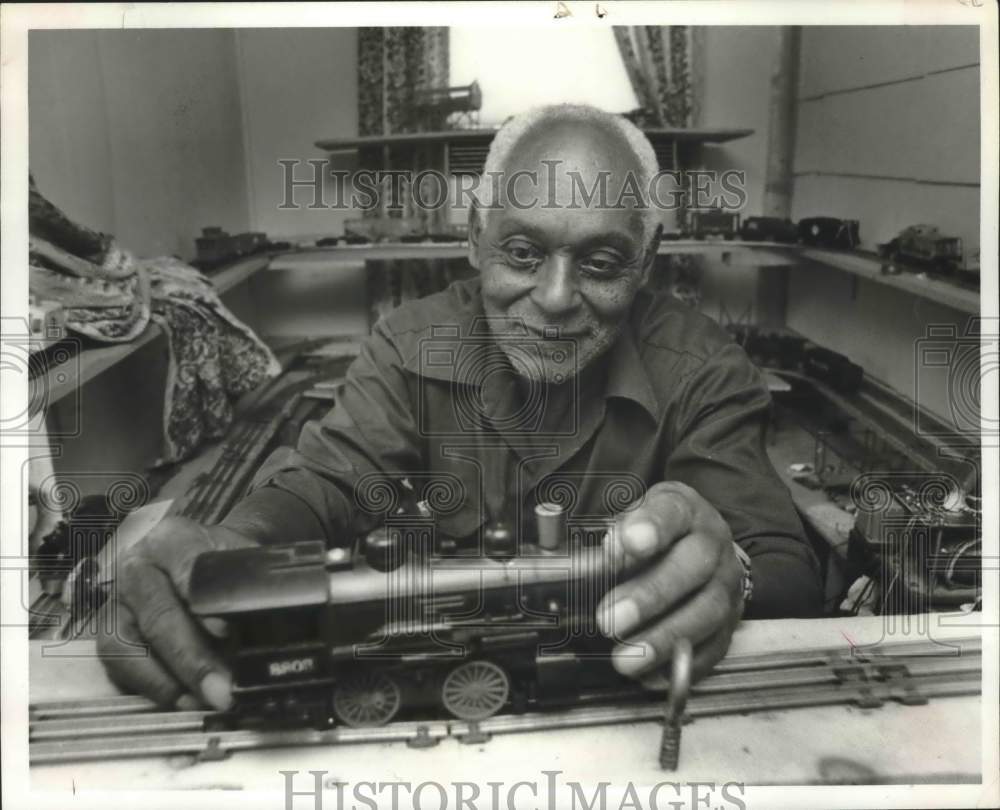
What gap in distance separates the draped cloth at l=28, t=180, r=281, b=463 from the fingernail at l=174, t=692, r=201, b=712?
0.73m

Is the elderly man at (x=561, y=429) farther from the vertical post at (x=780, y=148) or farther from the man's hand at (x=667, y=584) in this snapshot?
the vertical post at (x=780, y=148)

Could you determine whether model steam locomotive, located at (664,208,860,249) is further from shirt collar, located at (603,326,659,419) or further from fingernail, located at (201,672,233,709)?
fingernail, located at (201,672,233,709)

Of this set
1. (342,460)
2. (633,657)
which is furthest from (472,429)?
(633,657)

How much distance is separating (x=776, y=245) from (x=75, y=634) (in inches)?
77.7

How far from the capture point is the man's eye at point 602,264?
1.25 metres

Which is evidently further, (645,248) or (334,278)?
(334,278)

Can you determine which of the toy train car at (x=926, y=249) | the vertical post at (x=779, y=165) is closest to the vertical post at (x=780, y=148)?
the vertical post at (x=779, y=165)

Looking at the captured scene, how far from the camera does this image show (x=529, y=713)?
0.98m

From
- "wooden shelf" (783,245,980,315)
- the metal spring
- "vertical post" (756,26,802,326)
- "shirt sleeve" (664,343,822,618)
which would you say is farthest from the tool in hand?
"vertical post" (756,26,802,326)

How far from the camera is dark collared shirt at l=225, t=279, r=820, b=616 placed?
1318mm

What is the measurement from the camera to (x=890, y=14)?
50.4 inches

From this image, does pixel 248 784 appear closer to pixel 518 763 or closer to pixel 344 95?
pixel 518 763

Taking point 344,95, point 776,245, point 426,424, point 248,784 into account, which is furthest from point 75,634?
point 776,245

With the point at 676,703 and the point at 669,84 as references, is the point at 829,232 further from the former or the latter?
the point at 676,703
